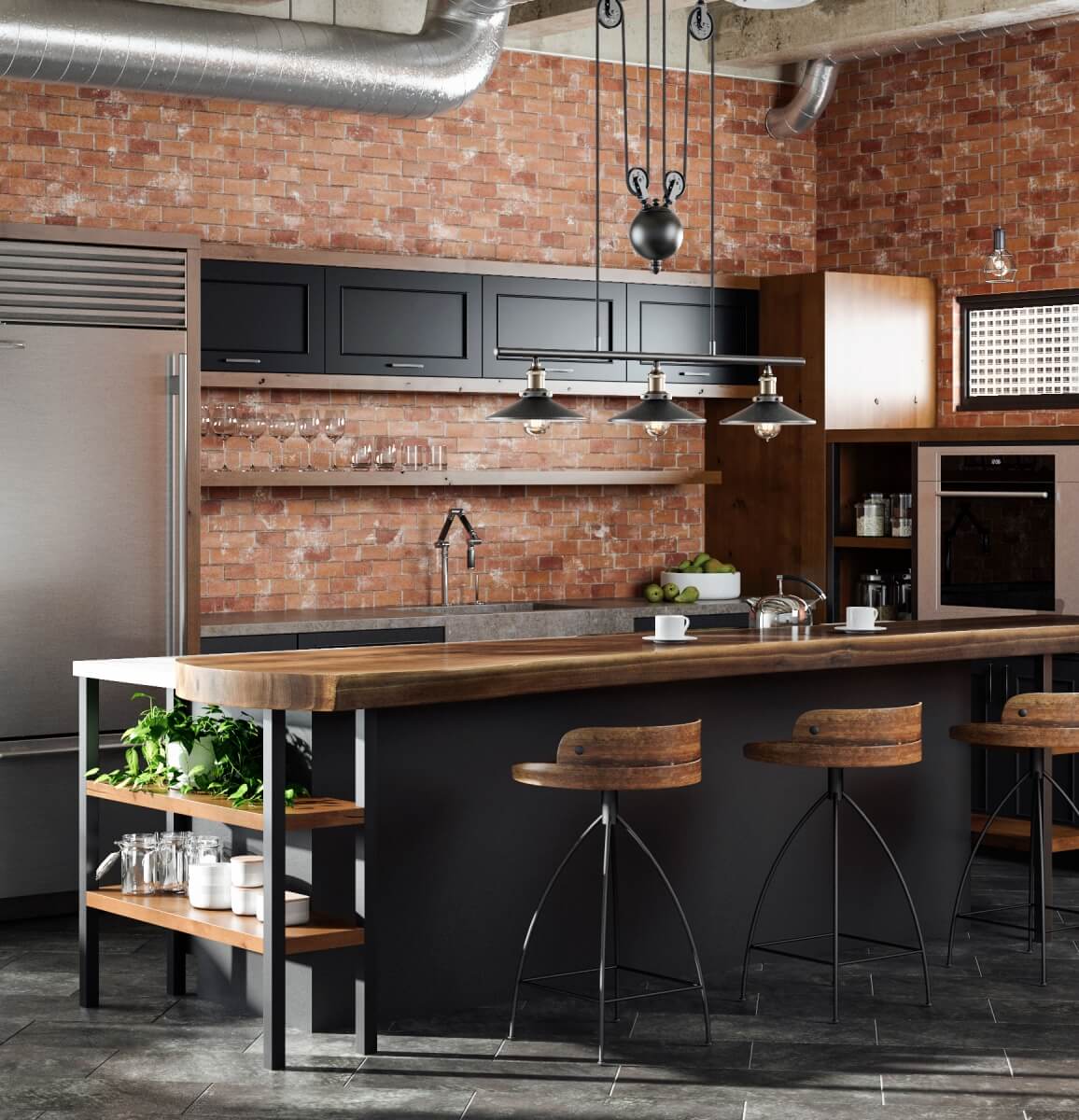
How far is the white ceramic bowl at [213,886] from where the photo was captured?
5.12m

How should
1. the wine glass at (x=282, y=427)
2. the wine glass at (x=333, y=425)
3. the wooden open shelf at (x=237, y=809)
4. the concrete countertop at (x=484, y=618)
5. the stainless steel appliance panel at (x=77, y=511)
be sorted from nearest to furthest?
1. the wooden open shelf at (x=237, y=809)
2. the stainless steel appliance panel at (x=77, y=511)
3. the concrete countertop at (x=484, y=618)
4. the wine glass at (x=282, y=427)
5. the wine glass at (x=333, y=425)

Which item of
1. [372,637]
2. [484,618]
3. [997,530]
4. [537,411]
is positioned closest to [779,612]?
[537,411]

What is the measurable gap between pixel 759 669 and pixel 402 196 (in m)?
3.92

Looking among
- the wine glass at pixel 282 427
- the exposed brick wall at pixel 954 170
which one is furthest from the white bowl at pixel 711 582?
the wine glass at pixel 282 427

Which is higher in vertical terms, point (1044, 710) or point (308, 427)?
point (308, 427)

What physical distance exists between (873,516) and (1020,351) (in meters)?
1.21

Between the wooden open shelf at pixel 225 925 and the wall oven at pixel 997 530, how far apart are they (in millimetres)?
4257

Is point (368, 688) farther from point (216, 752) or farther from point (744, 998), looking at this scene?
point (744, 998)

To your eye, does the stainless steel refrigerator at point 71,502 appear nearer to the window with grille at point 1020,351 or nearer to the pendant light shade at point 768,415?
the pendant light shade at point 768,415

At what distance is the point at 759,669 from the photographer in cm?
555

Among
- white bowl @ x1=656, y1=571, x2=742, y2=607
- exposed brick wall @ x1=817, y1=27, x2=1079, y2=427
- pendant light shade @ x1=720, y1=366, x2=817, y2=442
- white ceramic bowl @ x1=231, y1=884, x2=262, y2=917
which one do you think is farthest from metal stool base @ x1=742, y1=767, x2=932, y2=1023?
exposed brick wall @ x1=817, y1=27, x2=1079, y2=427

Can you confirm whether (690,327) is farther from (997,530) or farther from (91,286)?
Answer: (91,286)

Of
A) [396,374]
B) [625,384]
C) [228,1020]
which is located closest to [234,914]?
[228,1020]

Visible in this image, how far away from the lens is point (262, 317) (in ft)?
25.5
